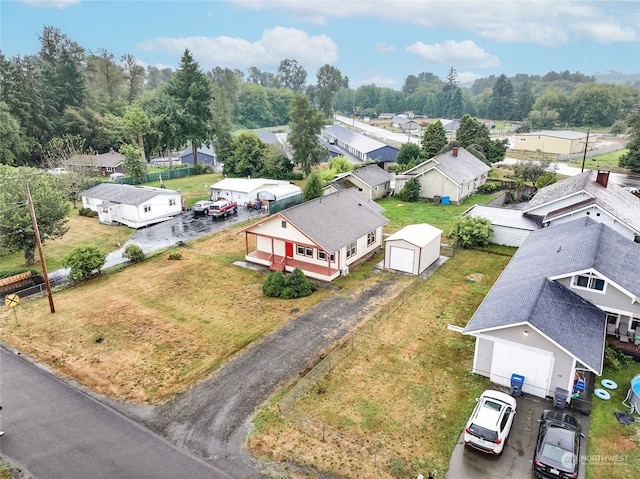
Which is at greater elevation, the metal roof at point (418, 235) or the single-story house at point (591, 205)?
the single-story house at point (591, 205)

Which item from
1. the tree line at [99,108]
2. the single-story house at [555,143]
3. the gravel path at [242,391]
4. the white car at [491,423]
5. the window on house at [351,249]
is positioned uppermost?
the tree line at [99,108]

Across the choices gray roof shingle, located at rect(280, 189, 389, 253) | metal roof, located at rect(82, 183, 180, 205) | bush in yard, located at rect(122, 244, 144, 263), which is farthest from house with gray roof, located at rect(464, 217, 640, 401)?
metal roof, located at rect(82, 183, 180, 205)

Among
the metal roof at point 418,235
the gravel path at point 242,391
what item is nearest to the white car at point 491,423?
the gravel path at point 242,391

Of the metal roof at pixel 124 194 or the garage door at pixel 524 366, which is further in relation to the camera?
the metal roof at pixel 124 194

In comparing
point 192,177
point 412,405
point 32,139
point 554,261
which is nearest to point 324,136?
point 192,177

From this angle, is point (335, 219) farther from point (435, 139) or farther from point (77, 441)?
point (435, 139)

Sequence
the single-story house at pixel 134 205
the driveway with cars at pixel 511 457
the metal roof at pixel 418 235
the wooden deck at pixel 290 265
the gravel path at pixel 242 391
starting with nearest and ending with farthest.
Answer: the driveway with cars at pixel 511 457 < the gravel path at pixel 242 391 < the wooden deck at pixel 290 265 < the metal roof at pixel 418 235 < the single-story house at pixel 134 205

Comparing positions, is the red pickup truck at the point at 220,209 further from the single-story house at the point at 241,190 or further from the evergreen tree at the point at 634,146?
the evergreen tree at the point at 634,146
